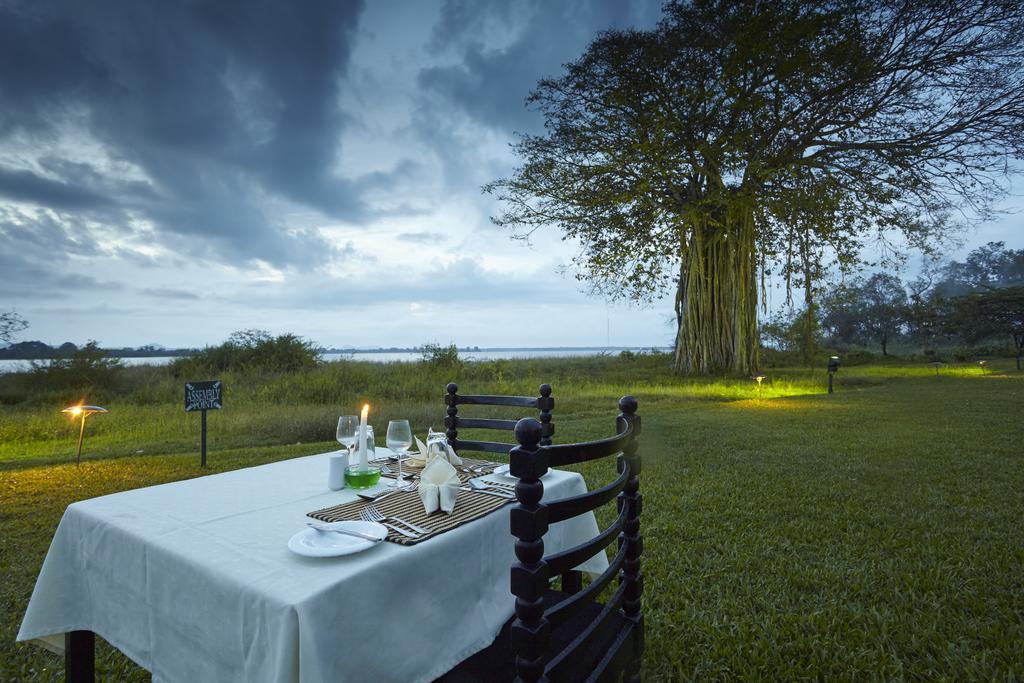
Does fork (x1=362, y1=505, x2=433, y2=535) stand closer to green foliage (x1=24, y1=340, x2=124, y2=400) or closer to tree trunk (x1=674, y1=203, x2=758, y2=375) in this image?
green foliage (x1=24, y1=340, x2=124, y2=400)

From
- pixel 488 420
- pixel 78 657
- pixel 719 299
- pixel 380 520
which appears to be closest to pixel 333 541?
pixel 380 520

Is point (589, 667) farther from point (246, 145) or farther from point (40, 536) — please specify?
point (246, 145)

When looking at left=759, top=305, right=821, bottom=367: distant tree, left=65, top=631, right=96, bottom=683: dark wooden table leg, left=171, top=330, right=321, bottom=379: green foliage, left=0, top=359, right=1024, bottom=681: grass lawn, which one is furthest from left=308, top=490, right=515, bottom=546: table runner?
left=759, top=305, right=821, bottom=367: distant tree

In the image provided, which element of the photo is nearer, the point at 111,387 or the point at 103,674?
the point at 103,674

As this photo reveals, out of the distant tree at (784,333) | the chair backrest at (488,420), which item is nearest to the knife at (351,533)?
the chair backrest at (488,420)

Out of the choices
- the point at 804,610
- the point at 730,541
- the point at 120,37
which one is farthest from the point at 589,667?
the point at 120,37

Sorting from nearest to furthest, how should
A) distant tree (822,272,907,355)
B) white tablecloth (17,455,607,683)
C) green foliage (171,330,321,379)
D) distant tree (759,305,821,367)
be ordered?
white tablecloth (17,455,607,683) < green foliage (171,330,321,379) < distant tree (759,305,821,367) < distant tree (822,272,907,355)

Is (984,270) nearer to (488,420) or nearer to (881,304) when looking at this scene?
(881,304)

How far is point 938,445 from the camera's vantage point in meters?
6.07

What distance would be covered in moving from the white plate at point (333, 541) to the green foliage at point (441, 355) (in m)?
15.1

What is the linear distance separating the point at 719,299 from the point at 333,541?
58.1 ft

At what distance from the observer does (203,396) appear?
18.6 ft

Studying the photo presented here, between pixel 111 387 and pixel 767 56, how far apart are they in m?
20.9

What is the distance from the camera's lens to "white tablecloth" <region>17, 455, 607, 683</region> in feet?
3.41
